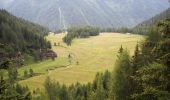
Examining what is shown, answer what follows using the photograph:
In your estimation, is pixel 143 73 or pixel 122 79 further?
pixel 122 79

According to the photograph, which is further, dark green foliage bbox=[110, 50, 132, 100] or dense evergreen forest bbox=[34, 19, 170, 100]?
dark green foliage bbox=[110, 50, 132, 100]

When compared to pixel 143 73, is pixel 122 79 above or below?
below

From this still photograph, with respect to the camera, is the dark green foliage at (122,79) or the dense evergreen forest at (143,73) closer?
the dense evergreen forest at (143,73)

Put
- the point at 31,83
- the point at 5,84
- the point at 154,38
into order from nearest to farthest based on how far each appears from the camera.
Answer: the point at 5,84, the point at 154,38, the point at 31,83

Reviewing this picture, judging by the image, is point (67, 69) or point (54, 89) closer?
point (54, 89)

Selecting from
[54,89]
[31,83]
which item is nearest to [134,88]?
[54,89]

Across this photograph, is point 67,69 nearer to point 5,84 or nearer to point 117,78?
point 117,78

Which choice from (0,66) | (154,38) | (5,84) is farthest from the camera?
(154,38)

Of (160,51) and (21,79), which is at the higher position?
(160,51)
